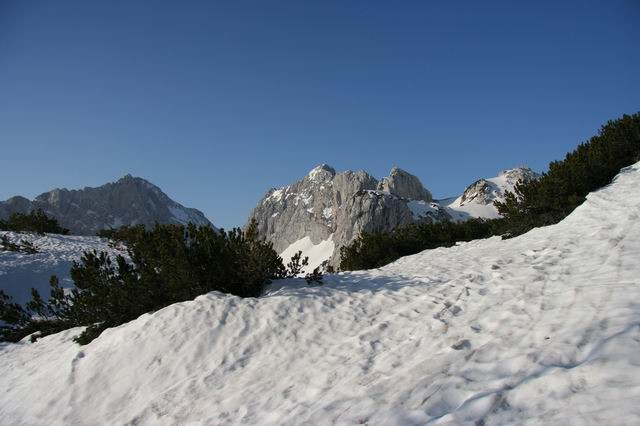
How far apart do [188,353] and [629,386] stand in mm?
5852

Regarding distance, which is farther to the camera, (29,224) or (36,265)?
(29,224)

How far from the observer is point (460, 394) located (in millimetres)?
3789

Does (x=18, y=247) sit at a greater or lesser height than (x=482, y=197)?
lesser

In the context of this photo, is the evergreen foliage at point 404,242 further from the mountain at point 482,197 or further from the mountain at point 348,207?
the mountain at point 482,197

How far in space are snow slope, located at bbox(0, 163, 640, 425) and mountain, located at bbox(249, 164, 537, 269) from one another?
230 feet

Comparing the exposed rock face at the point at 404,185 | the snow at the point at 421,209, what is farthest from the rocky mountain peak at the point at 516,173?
the snow at the point at 421,209

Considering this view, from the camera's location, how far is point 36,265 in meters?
15.9

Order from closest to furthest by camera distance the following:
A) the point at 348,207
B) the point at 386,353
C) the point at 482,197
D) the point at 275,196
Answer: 1. the point at 386,353
2. the point at 348,207
3. the point at 482,197
4. the point at 275,196

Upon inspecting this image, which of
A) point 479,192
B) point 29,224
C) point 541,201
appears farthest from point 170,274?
point 479,192

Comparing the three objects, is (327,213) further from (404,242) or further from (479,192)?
(404,242)

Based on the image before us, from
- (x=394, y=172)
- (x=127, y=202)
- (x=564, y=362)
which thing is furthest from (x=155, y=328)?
(x=127, y=202)

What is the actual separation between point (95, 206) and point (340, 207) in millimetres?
121184

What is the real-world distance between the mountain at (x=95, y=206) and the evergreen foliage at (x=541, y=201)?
141 m

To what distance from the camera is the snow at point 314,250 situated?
101588 millimetres
